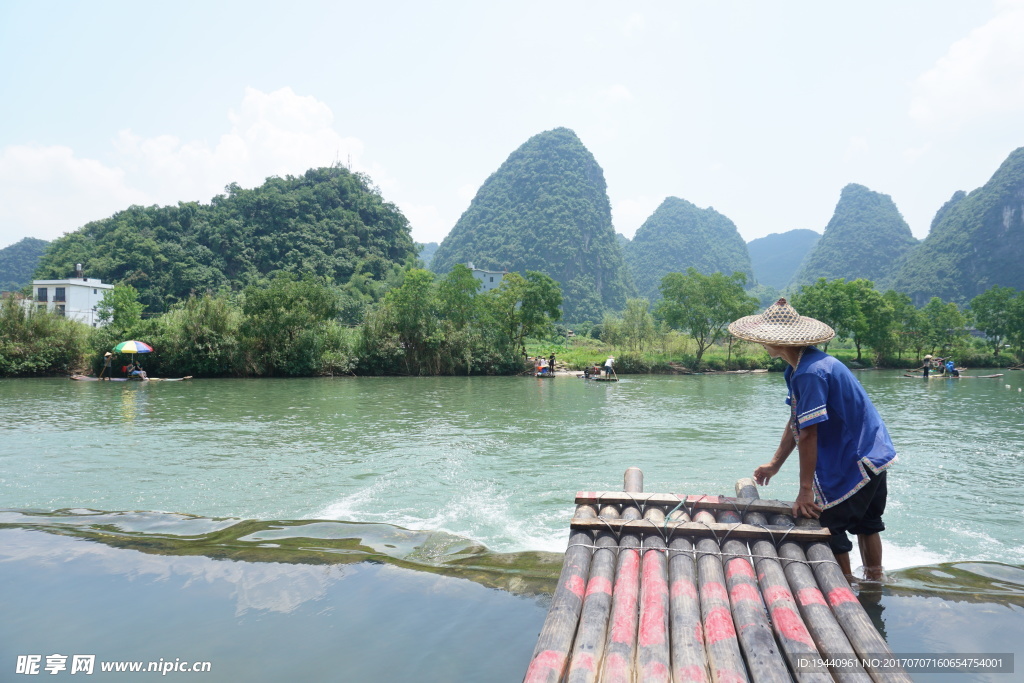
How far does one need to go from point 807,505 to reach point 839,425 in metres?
0.55

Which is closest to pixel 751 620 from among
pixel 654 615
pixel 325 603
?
pixel 654 615

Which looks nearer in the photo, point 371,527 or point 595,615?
point 595,615

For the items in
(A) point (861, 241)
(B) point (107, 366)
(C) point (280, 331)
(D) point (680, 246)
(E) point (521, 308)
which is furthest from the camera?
(D) point (680, 246)

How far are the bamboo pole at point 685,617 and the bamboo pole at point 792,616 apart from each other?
14.4 inches

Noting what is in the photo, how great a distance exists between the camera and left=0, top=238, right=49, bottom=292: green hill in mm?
89625

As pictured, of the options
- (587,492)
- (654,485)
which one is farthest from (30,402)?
(587,492)

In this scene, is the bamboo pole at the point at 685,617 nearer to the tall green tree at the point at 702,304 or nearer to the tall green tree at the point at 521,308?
the tall green tree at the point at 521,308

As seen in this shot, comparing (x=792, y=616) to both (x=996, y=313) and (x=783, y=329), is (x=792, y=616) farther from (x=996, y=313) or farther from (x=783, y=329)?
(x=996, y=313)

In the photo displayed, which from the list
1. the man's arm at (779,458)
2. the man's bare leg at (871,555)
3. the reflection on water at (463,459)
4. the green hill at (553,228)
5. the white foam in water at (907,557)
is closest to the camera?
the man's bare leg at (871,555)

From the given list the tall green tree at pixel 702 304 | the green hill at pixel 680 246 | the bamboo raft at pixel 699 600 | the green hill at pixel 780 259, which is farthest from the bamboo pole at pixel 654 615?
the green hill at pixel 780 259

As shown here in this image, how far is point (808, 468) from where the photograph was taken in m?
3.74

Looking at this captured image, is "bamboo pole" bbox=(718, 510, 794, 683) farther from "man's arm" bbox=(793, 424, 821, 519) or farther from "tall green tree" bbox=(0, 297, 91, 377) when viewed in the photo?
"tall green tree" bbox=(0, 297, 91, 377)

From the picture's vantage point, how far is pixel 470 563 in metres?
4.98

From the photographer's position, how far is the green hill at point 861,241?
11694 cm
